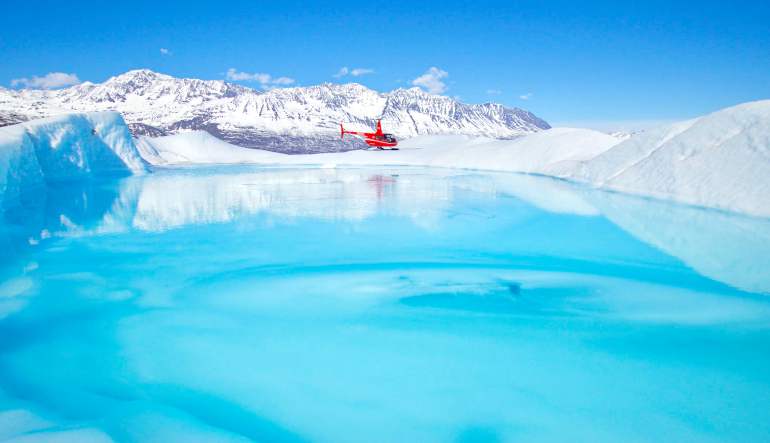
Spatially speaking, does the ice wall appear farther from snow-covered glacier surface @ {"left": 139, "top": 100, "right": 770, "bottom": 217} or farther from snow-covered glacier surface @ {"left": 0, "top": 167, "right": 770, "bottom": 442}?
snow-covered glacier surface @ {"left": 139, "top": 100, "right": 770, "bottom": 217}

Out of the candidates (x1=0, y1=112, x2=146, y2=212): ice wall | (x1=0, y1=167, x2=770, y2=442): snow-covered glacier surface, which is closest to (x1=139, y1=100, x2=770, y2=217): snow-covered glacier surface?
(x1=0, y1=167, x2=770, y2=442): snow-covered glacier surface

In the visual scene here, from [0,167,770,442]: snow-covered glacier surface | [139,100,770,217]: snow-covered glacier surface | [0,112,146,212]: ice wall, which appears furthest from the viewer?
[0,112,146,212]: ice wall

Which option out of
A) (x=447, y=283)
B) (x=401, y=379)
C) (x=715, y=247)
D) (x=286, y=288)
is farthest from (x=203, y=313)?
(x=715, y=247)

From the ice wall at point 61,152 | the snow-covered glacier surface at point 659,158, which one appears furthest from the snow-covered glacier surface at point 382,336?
the ice wall at point 61,152

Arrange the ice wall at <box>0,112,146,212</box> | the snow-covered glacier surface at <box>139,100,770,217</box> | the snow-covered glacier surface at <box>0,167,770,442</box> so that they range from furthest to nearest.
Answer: the ice wall at <box>0,112,146,212</box>
the snow-covered glacier surface at <box>139,100,770,217</box>
the snow-covered glacier surface at <box>0,167,770,442</box>

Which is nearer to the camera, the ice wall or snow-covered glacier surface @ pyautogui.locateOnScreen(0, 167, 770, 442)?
snow-covered glacier surface @ pyautogui.locateOnScreen(0, 167, 770, 442)

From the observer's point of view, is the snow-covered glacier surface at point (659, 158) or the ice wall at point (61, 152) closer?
the snow-covered glacier surface at point (659, 158)

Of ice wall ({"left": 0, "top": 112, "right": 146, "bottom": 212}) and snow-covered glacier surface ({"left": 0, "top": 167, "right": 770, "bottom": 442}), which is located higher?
ice wall ({"left": 0, "top": 112, "right": 146, "bottom": 212})

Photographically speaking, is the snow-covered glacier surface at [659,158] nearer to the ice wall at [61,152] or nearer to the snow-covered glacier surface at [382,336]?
the snow-covered glacier surface at [382,336]
